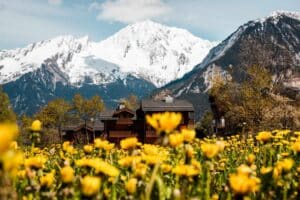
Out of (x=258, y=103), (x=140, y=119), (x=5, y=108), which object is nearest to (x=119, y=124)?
(x=140, y=119)

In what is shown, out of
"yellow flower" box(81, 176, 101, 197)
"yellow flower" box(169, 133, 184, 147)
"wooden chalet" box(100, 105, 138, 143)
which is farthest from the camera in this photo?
"wooden chalet" box(100, 105, 138, 143)

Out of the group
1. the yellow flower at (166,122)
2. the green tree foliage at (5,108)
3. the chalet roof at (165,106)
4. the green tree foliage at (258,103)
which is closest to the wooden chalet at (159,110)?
the chalet roof at (165,106)

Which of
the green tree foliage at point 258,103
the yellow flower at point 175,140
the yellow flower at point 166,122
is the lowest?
the green tree foliage at point 258,103

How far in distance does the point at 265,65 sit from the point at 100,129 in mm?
58485

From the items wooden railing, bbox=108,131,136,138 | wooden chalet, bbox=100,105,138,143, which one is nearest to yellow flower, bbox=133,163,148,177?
wooden chalet, bbox=100,105,138,143

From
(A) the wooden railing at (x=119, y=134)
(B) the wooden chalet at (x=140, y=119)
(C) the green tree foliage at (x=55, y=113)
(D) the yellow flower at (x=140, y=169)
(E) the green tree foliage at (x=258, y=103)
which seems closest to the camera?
(D) the yellow flower at (x=140, y=169)

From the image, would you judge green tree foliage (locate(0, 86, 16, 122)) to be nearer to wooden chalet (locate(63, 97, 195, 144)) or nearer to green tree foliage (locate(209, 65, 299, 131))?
wooden chalet (locate(63, 97, 195, 144))

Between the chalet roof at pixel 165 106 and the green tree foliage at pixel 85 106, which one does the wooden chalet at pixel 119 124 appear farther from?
the green tree foliage at pixel 85 106

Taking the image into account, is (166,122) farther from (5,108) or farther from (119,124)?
(5,108)

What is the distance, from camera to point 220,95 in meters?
72.6

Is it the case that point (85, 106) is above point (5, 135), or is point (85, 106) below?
below

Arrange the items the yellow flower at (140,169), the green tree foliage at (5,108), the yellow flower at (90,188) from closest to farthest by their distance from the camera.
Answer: the yellow flower at (90,188), the yellow flower at (140,169), the green tree foliage at (5,108)

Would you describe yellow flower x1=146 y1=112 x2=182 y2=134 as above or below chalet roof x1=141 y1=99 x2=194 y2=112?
above

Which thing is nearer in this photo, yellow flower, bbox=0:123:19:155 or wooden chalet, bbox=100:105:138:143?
yellow flower, bbox=0:123:19:155
